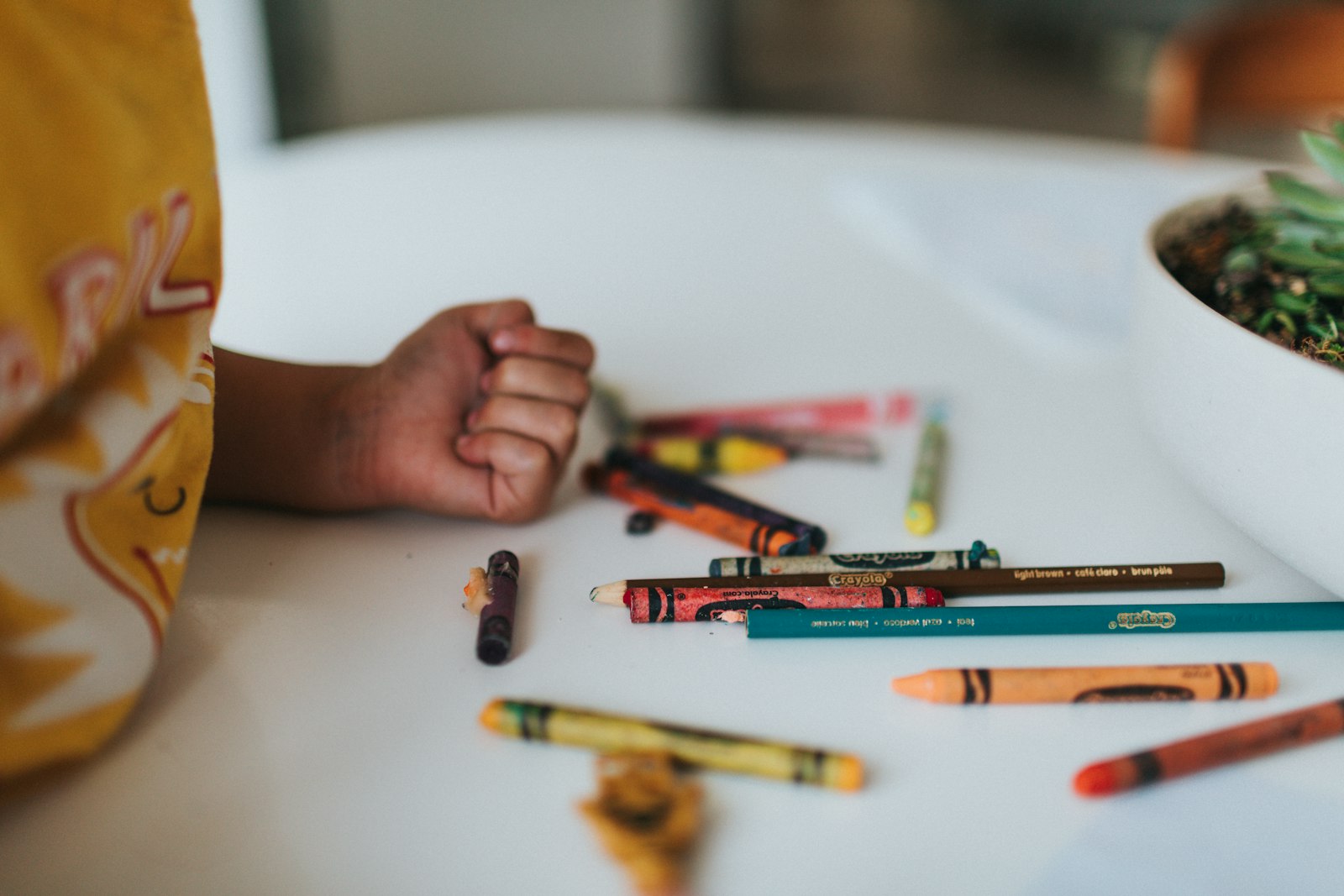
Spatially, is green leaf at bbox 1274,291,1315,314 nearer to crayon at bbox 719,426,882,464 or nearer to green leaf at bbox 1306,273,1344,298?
A: green leaf at bbox 1306,273,1344,298

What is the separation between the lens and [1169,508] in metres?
0.49

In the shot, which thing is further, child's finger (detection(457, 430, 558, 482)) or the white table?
child's finger (detection(457, 430, 558, 482))

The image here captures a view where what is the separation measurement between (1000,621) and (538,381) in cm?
23

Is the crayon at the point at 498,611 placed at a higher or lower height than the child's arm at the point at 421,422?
lower

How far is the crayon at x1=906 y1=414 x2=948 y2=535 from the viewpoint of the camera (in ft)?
1.53

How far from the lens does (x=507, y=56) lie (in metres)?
2.28

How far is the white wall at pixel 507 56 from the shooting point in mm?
2066

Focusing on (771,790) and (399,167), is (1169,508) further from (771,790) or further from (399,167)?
(399,167)

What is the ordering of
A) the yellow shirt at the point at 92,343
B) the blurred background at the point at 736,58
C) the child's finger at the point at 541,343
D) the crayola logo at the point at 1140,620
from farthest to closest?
the blurred background at the point at 736,58 → the child's finger at the point at 541,343 → the crayola logo at the point at 1140,620 → the yellow shirt at the point at 92,343

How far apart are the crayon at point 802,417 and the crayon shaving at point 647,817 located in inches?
10.1

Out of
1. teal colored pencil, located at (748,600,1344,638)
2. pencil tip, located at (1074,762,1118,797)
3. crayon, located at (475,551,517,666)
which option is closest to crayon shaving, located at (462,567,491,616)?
crayon, located at (475,551,517,666)

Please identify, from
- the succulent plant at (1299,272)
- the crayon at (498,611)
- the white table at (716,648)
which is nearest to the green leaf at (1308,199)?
the succulent plant at (1299,272)

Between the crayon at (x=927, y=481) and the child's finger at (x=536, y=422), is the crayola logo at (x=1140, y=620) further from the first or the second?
the child's finger at (x=536, y=422)

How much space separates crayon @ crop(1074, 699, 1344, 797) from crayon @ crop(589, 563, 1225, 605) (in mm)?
75
